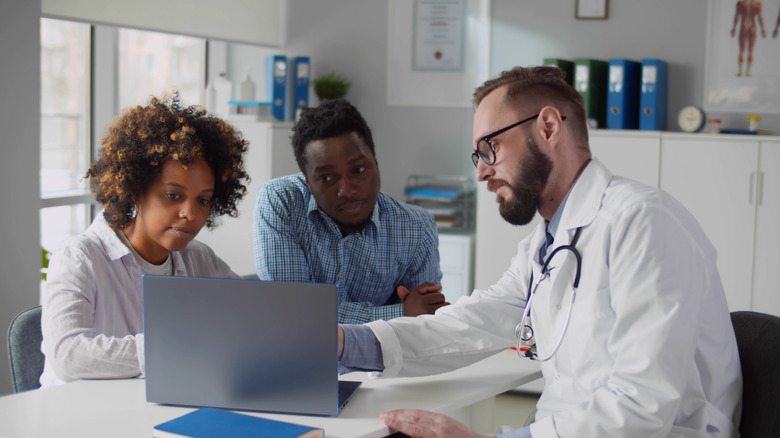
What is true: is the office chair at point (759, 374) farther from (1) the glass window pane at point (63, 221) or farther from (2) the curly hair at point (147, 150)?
(1) the glass window pane at point (63, 221)

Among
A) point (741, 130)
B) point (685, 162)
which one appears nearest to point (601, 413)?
point (685, 162)

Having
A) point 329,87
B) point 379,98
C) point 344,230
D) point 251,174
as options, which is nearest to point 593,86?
point 379,98

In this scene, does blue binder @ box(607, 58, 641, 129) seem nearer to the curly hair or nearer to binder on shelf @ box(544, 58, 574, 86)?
binder on shelf @ box(544, 58, 574, 86)

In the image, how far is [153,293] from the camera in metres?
1.54

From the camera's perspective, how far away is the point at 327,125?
235 centimetres

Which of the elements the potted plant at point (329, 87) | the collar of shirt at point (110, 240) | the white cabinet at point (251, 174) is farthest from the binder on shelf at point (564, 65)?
the collar of shirt at point (110, 240)

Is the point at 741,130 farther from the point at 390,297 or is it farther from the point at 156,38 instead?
the point at 156,38

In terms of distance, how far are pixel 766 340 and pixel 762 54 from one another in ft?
9.02

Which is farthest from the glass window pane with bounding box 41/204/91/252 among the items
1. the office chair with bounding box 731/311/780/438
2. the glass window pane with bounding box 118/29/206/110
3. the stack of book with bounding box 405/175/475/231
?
the office chair with bounding box 731/311/780/438

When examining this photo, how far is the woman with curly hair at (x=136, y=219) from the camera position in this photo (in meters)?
1.84

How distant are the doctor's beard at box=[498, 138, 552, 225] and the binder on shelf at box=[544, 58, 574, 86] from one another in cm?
228

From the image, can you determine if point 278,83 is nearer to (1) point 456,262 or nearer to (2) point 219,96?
(2) point 219,96

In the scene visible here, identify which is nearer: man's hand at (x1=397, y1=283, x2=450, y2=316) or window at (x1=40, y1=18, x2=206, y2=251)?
man's hand at (x1=397, y1=283, x2=450, y2=316)

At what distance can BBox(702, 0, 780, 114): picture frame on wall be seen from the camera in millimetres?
3910
